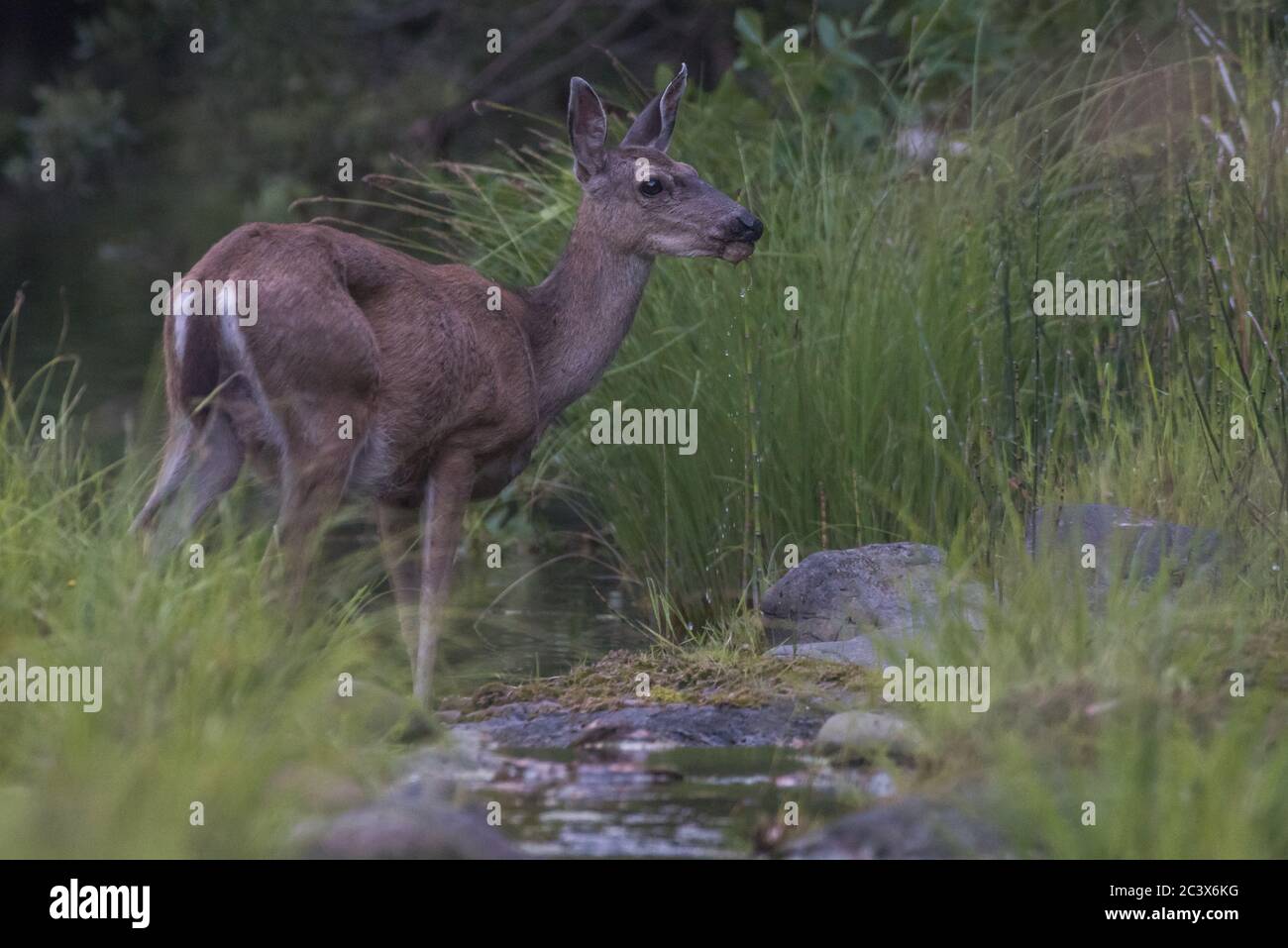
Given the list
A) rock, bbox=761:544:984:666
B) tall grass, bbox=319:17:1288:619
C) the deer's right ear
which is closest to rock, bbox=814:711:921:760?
rock, bbox=761:544:984:666

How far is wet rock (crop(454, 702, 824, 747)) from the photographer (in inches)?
270

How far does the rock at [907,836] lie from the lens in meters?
5.07

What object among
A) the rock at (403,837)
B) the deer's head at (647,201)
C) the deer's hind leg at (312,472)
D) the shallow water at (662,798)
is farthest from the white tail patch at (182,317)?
the rock at (403,837)

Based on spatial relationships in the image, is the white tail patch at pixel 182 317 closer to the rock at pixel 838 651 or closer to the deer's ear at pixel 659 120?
the deer's ear at pixel 659 120

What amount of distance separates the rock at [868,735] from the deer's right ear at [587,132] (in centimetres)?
279

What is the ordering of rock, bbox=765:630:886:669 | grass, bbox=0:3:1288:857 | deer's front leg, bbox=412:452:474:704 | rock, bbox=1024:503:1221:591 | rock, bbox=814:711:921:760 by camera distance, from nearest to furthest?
grass, bbox=0:3:1288:857 < rock, bbox=814:711:921:760 < rock, bbox=1024:503:1221:591 < rock, bbox=765:630:886:669 < deer's front leg, bbox=412:452:474:704

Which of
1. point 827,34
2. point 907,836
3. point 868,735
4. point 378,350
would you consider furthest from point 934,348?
point 907,836

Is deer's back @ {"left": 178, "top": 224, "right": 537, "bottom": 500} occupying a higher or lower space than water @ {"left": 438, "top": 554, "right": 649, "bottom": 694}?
higher

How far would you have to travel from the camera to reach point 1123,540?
736 centimetres

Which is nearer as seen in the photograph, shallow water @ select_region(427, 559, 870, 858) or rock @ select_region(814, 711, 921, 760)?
shallow water @ select_region(427, 559, 870, 858)

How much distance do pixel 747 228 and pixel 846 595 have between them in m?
1.41

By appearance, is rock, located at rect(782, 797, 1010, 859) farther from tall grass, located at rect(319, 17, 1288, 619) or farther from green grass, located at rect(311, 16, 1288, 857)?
tall grass, located at rect(319, 17, 1288, 619)
